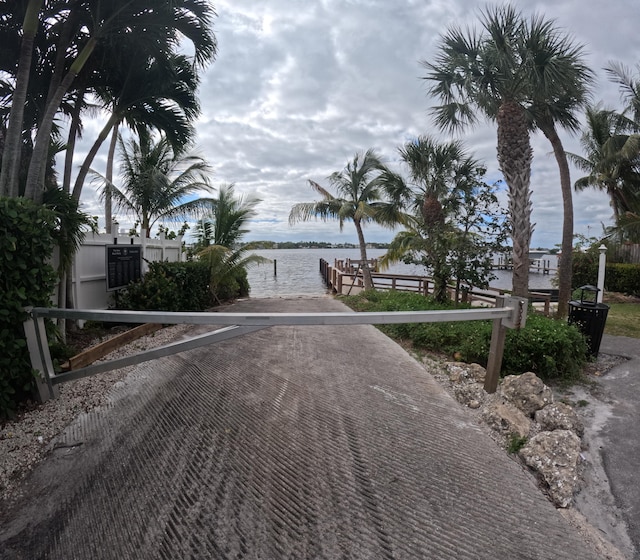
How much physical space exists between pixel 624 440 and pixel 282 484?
279 centimetres

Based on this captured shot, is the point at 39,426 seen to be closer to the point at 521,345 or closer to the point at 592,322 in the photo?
the point at 521,345

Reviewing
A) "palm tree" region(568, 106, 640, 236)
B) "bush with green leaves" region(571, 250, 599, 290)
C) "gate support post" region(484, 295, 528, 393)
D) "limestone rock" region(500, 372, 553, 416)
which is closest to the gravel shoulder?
"gate support post" region(484, 295, 528, 393)

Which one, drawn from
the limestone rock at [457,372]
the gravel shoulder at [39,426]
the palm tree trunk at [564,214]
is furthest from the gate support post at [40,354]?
the palm tree trunk at [564,214]

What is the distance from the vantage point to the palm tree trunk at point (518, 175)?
22.9 ft

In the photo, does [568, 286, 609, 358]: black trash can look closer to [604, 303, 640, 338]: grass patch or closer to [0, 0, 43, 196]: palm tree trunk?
[604, 303, 640, 338]: grass patch

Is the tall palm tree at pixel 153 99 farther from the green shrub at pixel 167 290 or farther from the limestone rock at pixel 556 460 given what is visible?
the limestone rock at pixel 556 460

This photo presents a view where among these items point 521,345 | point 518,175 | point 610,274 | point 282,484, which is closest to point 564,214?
point 518,175

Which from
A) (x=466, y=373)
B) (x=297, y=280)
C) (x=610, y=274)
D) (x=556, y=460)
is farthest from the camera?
(x=297, y=280)

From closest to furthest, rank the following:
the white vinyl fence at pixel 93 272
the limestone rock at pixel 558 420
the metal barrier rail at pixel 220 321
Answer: the metal barrier rail at pixel 220 321
the limestone rock at pixel 558 420
the white vinyl fence at pixel 93 272

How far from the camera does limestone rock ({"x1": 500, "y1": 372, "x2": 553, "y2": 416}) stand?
10.5 ft

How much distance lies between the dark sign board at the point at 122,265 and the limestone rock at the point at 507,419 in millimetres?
6484

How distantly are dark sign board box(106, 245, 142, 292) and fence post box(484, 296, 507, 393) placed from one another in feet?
21.0

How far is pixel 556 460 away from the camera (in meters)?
2.39

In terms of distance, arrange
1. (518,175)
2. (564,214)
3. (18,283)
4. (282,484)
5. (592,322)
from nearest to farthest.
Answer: (282,484) < (18,283) < (592,322) < (518,175) < (564,214)
